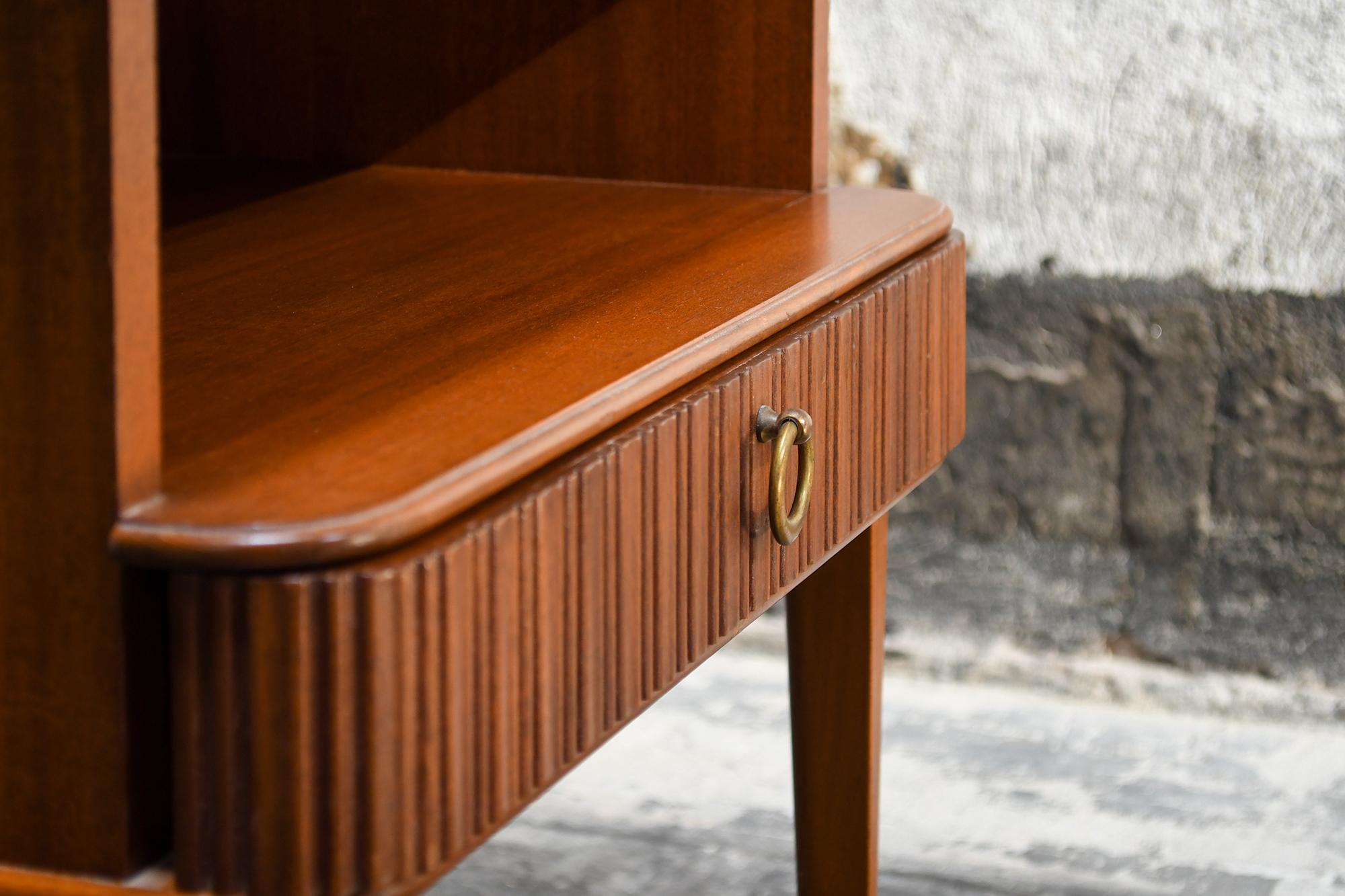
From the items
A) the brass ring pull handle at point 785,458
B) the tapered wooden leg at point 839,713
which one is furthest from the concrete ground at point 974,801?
the brass ring pull handle at point 785,458

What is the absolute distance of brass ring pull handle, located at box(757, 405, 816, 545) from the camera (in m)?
0.79

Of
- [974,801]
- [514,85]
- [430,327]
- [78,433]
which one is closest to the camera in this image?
[78,433]

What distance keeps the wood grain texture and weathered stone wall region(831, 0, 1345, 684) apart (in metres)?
0.97

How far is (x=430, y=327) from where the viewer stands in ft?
2.40

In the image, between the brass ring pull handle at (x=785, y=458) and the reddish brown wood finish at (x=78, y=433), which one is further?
the brass ring pull handle at (x=785, y=458)

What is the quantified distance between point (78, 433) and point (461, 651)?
137 millimetres

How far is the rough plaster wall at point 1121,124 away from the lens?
2.00m

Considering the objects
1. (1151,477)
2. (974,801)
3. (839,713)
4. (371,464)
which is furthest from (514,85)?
(1151,477)

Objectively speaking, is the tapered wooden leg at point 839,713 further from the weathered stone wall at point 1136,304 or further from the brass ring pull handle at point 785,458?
the weathered stone wall at point 1136,304

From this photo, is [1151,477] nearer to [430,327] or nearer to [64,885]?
[430,327]

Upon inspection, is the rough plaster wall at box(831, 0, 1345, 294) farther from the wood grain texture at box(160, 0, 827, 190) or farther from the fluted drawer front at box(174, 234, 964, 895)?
the fluted drawer front at box(174, 234, 964, 895)

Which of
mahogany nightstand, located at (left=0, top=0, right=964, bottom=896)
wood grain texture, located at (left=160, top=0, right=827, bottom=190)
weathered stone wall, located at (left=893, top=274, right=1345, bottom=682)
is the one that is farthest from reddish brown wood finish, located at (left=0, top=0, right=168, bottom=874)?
weathered stone wall, located at (left=893, top=274, right=1345, bottom=682)

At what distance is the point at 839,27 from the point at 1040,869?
1079 mm

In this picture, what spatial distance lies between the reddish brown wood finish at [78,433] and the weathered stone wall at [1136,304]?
1721mm
